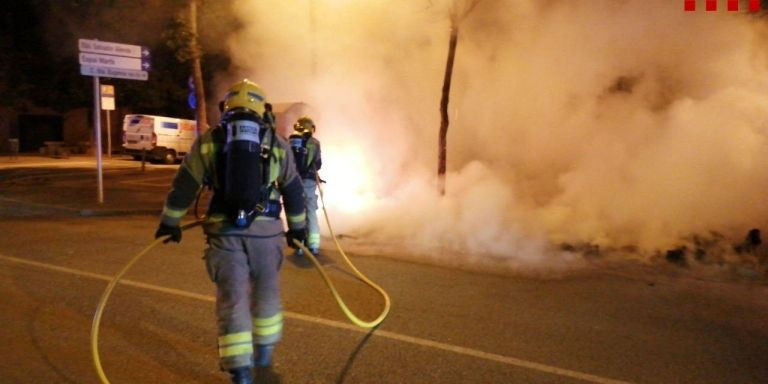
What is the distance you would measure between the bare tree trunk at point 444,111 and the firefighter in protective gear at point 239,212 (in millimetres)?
5704

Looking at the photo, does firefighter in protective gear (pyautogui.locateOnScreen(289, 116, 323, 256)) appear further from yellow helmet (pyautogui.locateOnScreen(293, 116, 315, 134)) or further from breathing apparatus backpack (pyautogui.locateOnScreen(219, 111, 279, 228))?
breathing apparatus backpack (pyautogui.locateOnScreen(219, 111, 279, 228))

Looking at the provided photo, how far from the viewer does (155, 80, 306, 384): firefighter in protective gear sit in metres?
3.11

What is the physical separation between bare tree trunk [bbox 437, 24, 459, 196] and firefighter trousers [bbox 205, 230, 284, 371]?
5.70 meters

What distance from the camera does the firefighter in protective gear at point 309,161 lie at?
645 cm

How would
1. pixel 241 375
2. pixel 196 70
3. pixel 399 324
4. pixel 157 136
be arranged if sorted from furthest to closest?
pixel 157 136 < pixel 196 70 < pixel 399 324 < pixel 241 375

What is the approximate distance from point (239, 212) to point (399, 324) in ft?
5.96

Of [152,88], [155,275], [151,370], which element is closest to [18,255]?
[155,275]

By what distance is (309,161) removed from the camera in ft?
21.4

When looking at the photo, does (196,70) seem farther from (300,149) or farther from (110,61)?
(300,149)

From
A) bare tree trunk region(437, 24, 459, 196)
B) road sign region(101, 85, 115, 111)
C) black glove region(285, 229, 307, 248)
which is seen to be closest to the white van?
road sign region(101, 85, 115, 111)

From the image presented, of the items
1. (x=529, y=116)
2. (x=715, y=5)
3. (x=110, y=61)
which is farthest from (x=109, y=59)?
(x=715, y=5)

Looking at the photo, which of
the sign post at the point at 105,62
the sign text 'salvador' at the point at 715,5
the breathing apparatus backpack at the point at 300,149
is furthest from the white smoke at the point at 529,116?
the sign post at the point at 105,62

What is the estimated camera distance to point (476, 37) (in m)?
9.12

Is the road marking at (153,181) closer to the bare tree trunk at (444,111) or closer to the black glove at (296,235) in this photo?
the bare tree trunk at (444,111)
